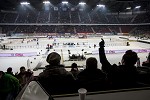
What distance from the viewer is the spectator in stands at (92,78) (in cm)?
298

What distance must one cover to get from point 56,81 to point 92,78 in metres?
0.61

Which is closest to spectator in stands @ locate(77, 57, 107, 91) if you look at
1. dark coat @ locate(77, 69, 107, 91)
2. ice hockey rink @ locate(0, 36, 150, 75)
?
dark coat @ locate(77, 69, 107, 91)

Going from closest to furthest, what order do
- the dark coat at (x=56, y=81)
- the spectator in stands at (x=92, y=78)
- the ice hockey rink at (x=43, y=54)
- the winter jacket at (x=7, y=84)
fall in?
the dark coat at (x=56, y=81), the spectator in stands at (x=92, y=78), the winter jacket at (x=7, y=84), the ice hockey rink at (x=43, y=54)

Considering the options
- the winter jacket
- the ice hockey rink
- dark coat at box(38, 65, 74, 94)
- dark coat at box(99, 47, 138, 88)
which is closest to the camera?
dark coat at box(38, 65, 74, 94)

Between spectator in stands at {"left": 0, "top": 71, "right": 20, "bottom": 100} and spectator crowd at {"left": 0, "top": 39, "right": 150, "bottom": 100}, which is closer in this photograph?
spectator crowd at {"left": 0, "top": 39, "right": 150, "bottom": 100}

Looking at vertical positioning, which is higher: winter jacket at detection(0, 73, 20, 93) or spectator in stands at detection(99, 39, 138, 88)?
spectator in stands at detection(99, 39, 138, 88)

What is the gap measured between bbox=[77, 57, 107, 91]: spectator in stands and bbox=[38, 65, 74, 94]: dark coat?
20 cm

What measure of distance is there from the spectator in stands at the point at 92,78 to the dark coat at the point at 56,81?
20 cm

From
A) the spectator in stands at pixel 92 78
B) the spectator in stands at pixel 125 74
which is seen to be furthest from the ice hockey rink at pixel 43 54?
the spectator in stands at pixel 125 74

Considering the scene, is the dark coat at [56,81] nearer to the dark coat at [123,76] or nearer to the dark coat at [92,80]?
the dark coat at [92,80]

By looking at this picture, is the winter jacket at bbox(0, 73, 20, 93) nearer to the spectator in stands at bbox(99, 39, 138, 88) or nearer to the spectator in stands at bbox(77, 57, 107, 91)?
the spectator in stands at bbox(77, 57, 107, 91)

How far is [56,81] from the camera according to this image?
299 cm

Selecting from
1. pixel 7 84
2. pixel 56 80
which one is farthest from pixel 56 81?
pixel 7 84

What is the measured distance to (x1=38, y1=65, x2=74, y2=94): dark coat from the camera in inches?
113
